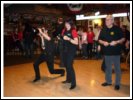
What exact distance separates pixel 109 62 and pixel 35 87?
76.6 inches

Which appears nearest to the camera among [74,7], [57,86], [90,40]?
[57,86]

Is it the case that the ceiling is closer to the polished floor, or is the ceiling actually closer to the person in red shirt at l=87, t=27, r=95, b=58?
the person in red shirt at l=87, t=27, r=95, b=58

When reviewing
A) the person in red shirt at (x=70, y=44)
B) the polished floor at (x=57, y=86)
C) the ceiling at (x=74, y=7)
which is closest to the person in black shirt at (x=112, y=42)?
the polished floor at (x=57, y=86)

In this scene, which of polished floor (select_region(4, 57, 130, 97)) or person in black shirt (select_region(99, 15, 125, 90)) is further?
person in black shirt (select_region(99, 15, 125, 90))

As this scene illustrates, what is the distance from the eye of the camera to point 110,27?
5.94 metres

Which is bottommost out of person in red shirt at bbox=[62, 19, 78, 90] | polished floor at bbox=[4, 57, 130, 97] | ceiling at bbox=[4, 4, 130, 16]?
polished floor at bbox=[4, 57, 130, 97]

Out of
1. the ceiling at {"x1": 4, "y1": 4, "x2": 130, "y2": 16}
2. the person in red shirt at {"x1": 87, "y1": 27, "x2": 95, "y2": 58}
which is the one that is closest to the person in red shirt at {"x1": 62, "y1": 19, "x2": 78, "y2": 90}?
the ceiling at {"x1": 4, "y1": 4, "x2": 130, "y2": 16}

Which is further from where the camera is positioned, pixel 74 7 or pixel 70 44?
pixel 74 7

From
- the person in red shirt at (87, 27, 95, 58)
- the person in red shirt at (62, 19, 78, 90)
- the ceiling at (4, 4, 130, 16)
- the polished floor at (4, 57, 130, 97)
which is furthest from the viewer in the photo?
the ceiling at (4, 4, 130, 16)

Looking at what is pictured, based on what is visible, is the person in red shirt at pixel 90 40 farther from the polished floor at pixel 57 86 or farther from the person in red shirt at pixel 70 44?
the person in red shirt at pixel 70 44

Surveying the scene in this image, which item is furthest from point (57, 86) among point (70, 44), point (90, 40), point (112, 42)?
point (90, 40)

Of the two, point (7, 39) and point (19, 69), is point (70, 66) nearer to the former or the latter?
point (19, 69)

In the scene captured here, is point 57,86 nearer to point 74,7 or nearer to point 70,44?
point 70,44

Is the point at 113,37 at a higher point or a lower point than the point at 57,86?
higher
